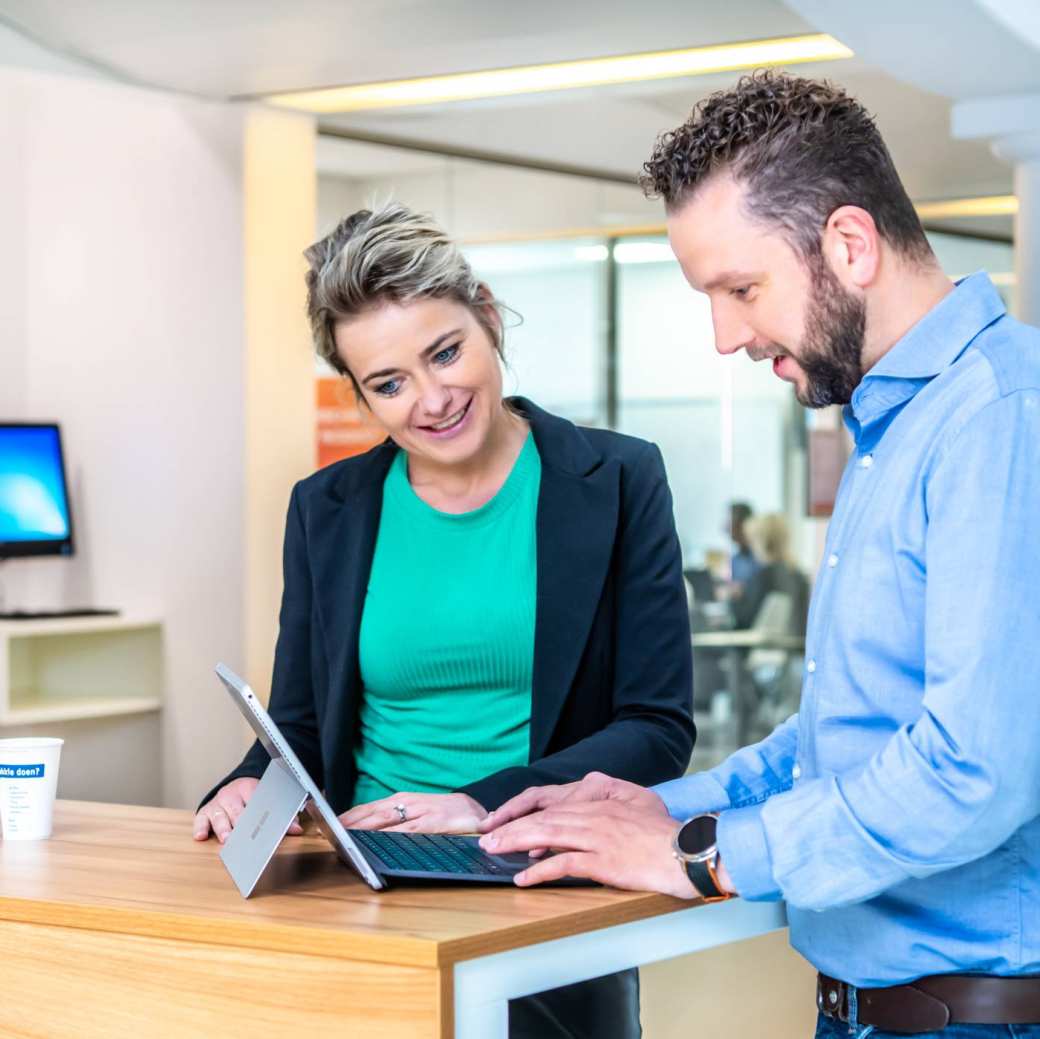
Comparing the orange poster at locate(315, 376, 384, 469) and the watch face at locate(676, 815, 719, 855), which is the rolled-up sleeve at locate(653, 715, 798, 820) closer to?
the watch face at locate(676, 815, 719, 855)

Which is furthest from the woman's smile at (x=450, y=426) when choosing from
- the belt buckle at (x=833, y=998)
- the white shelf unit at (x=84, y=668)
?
the white shelf unit at (x=84, y=668)

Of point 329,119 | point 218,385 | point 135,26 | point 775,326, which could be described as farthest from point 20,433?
point 775,326

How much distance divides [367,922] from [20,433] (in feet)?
15.2

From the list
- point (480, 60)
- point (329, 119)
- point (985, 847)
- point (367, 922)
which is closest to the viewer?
point (985, 847)

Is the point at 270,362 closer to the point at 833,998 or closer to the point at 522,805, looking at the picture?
the point at 522,805

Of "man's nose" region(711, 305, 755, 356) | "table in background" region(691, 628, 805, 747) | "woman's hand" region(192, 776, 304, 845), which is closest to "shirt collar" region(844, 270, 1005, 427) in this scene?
"man's nose" region(711, 305, 755, 356)

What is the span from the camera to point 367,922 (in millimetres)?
1573

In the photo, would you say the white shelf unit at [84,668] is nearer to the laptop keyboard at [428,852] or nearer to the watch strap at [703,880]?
the laptop keyboard at [428,852]

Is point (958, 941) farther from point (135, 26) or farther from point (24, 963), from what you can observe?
point (135, 26)

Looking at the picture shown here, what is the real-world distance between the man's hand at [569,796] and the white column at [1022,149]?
4571mm

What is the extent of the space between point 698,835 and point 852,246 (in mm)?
597

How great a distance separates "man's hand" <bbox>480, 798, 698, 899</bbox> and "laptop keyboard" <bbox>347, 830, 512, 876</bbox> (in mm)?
62

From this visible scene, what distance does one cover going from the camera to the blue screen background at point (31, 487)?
5.82 meters

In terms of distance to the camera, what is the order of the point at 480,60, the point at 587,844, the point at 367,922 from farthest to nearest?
1. the point at 480,60
2. the point at 587,844
3. the point at 367,922
